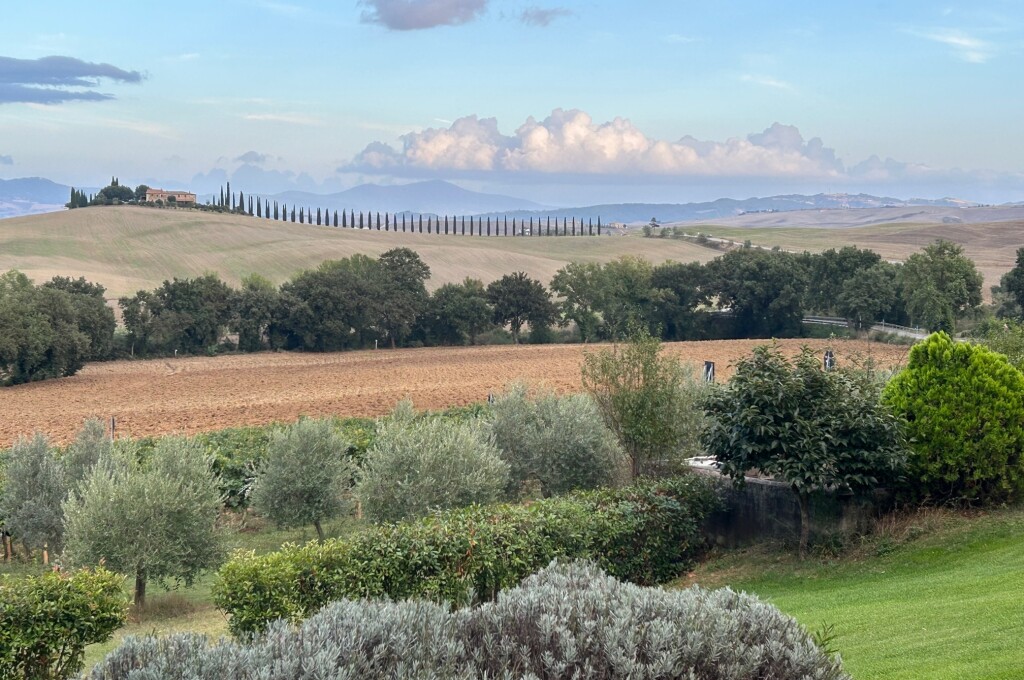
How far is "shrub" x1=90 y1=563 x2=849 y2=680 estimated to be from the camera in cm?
620

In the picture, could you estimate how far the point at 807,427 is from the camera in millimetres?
15859

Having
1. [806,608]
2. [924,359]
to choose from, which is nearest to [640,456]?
[924,359]

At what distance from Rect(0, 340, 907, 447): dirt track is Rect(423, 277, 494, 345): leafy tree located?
5.25 metres

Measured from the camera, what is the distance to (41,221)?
141 meters

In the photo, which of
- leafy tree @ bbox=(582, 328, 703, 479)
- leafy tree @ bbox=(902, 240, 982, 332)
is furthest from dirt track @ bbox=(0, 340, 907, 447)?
leafy tree @ bbox=(582, 328, 703, 479)

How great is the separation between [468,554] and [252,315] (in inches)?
2682

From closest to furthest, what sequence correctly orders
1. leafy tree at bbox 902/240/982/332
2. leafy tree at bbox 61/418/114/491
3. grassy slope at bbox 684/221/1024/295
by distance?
leafy tree at bbox 61/418/114/491 < leafy tree at bbox 902/240/982/332 < grassy slope at bbox 684/221/1024/295

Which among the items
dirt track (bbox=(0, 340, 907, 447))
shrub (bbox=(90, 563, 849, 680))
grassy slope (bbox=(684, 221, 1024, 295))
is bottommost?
dirt track (bbox=(0, 340, 907, 447))

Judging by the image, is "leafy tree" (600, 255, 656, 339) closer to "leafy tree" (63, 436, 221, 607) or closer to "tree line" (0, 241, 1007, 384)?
"tree line" (0, 241, 1007, 384)

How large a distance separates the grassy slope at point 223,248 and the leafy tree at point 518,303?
4045 centimetres

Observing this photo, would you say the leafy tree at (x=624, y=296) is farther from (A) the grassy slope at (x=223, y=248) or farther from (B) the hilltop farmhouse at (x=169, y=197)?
(B) the hilltop farmhouse at (x=169, y=197)

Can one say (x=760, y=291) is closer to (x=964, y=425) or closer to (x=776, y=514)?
(x=776, y=514)

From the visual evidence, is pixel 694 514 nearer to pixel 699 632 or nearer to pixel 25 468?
pixel 699 632

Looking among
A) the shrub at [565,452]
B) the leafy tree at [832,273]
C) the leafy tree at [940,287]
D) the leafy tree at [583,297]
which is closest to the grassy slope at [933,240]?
the leafy tree at [832,273]
